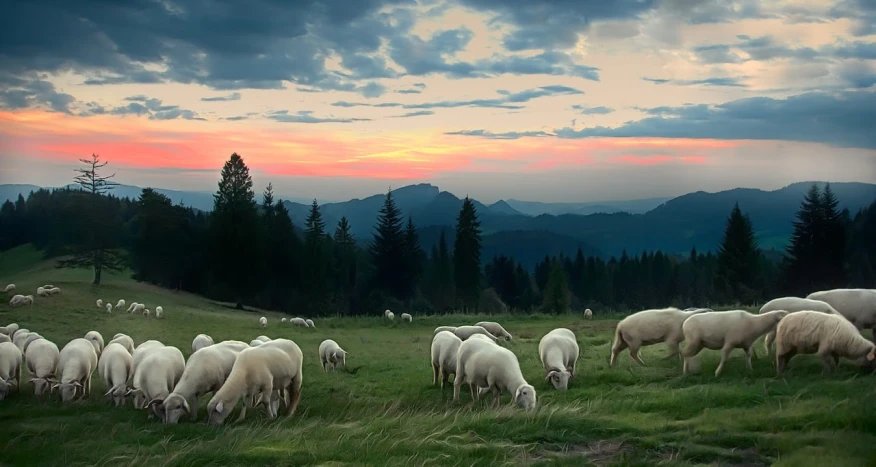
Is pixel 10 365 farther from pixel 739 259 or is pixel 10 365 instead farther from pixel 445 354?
pixel 739 259

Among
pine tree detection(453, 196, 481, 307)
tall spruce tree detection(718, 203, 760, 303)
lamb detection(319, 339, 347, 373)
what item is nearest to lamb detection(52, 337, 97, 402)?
lamb detection(319, 339, 347, 373)

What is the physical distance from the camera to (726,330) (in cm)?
1413

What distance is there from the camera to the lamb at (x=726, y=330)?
13953mm

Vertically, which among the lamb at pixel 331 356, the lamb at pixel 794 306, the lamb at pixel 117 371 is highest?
the lamb at pixel 794 306

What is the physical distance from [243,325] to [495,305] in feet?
178

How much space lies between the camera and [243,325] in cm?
3572

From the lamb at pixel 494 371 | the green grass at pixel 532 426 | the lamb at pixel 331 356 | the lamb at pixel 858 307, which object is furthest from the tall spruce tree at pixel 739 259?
the lamb at pixel 494 371

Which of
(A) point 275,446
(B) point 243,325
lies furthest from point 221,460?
(B) point 243,325

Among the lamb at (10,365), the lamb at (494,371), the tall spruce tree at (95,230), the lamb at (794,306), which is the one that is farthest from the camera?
the tall spruce tree at (95,230)

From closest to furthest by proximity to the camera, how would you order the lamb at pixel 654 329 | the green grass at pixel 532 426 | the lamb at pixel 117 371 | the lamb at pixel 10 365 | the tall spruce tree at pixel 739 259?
the green grass at pixel 532 426, the lamb at pixel 117 371, the lamb at pixel 10 365, the lamb at pixel 654 329, the tall spruce tree at pixel 739 259

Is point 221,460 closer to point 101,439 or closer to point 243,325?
point 101,439

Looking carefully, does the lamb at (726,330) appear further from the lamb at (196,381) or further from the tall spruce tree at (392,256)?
the tall spruce tree at (392,256)

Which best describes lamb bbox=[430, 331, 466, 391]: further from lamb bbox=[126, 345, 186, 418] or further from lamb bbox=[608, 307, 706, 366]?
lamb bbox=[126, 345, 186, 418]

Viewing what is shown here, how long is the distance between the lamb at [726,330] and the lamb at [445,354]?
532 cm
